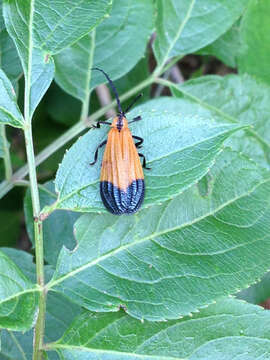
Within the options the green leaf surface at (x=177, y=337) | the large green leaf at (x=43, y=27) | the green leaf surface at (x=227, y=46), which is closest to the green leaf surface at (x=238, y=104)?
the green leaf surface at (x=227, y=46)

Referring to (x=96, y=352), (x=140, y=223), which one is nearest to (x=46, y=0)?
(x=140, y=223)

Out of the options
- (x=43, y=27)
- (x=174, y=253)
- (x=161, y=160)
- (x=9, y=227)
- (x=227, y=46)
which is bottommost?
(x=174, y=253)

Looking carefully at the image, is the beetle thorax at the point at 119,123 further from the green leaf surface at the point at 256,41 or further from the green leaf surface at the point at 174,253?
the green leaf surface at the point at 256,41

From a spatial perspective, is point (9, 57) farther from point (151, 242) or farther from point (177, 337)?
point (177, 337)

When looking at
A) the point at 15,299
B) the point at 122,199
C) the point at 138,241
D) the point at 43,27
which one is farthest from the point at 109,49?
the point at 15,299

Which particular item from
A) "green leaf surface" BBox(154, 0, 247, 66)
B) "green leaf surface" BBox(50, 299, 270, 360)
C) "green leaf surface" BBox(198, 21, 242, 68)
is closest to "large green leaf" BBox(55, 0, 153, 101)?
"green leaf surface" BBox(154, 0, 247, 66)

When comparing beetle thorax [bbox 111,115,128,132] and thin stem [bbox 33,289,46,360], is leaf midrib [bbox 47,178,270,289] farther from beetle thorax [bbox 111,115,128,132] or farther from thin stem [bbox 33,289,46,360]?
beetle thorax [bbox 111,115,128,132]
